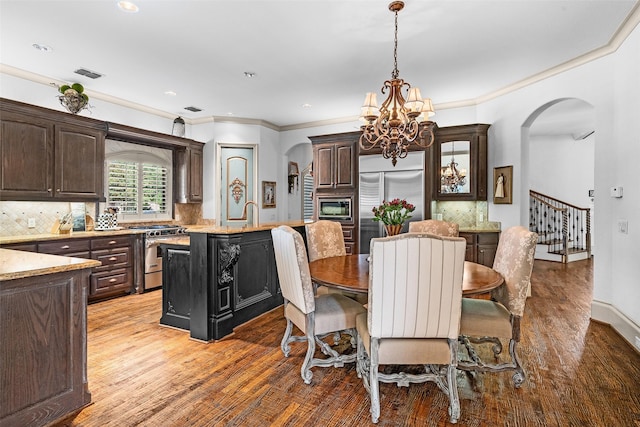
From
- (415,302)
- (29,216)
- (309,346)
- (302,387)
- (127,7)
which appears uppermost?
(127,7)

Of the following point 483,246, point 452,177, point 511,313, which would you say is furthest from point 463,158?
point 511,313

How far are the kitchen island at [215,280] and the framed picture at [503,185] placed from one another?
3432mm

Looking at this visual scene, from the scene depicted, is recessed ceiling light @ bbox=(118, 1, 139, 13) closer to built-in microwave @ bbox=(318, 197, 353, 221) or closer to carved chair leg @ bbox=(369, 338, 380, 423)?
carved chair leg @ bbox=(369, 338, 380, 423)

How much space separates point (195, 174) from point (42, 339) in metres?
4.54

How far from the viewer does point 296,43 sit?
3371 mm

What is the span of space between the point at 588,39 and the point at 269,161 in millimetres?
5030

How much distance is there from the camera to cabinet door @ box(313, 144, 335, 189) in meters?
5.82

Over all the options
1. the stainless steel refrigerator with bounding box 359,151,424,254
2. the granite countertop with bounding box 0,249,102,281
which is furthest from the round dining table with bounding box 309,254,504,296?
the stainless steel refrigerator with bounding box 359,151,424,254

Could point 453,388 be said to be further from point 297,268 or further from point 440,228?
point 440,228

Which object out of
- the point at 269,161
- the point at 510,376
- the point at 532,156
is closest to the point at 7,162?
the point at 269,161

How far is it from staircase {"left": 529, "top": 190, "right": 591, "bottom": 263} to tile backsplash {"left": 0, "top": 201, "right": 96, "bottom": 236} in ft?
29.3

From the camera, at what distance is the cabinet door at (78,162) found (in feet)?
13.3

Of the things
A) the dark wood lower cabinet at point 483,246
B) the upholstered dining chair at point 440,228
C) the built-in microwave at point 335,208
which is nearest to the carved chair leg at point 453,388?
the upholstered dining chair at point 440,228

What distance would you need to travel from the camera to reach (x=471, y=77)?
4297mm
